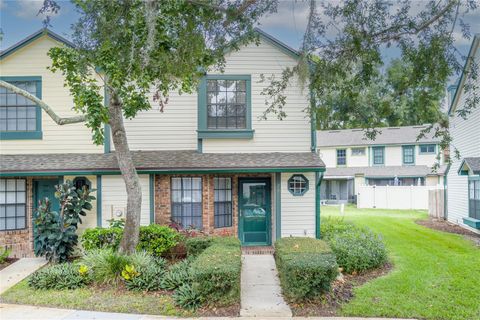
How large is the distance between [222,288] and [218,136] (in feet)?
18.8

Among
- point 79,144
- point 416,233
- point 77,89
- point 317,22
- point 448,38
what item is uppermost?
point 317,22

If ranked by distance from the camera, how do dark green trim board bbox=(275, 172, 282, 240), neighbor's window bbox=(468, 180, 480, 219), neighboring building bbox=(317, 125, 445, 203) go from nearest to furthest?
dark green trim board bbox=(275, 172, 282, 240), neighbor's window bbox=(468, 180, 480, 219), neighboring building bbox=(317, 125, 445, 203)

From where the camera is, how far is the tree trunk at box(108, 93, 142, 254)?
9.03 m

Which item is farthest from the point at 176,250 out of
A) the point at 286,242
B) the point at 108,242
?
the point at 286,242

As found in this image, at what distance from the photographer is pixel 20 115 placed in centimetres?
1161

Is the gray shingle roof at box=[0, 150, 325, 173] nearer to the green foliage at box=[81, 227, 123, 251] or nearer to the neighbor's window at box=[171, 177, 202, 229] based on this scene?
the neighbor's window at box=[171, 177, 202, 229]

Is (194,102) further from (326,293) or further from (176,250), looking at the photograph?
(326,293)

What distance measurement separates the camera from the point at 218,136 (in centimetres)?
1161

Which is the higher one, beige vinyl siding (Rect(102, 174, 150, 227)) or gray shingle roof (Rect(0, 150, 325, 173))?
gray shingle roof (Rect(0, 150, 325, 173))

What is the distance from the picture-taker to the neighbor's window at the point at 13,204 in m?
11.2

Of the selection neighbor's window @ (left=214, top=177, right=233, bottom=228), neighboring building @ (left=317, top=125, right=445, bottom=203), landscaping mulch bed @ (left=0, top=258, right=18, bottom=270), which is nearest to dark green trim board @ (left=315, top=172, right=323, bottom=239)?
neighbor's window @ (left=214, top=177, right=233, bottom=228)

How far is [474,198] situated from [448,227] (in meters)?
1.80

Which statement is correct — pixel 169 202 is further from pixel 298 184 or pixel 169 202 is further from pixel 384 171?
pixel 384 171

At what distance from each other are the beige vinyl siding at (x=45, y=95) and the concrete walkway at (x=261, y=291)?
6.37 m
